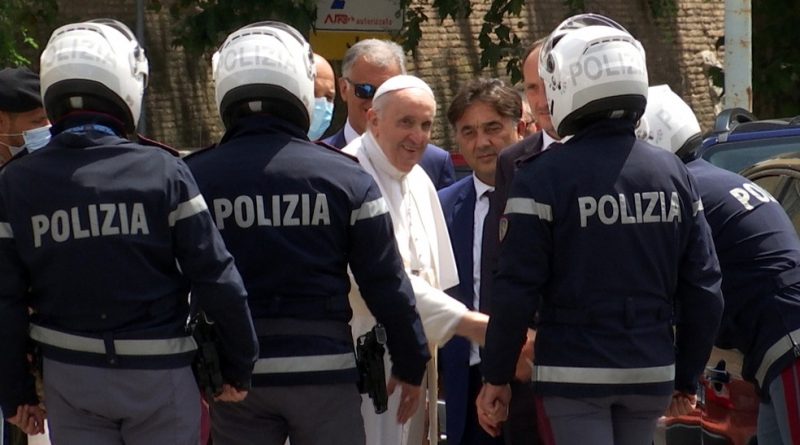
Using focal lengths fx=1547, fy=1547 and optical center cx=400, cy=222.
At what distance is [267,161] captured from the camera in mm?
4895


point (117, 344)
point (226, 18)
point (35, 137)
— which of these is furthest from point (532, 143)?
point (226, 18)

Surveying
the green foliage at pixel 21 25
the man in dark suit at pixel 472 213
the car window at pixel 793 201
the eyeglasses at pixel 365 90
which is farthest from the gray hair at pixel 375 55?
the green foliage at pixel 21 25

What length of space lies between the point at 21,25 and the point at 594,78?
9988mm

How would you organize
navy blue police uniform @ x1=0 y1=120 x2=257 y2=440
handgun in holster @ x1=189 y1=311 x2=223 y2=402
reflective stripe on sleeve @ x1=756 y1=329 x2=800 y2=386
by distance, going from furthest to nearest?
reflective stripe on sleeve @ x1=756 y1=329 x2=800 y2=386 < handgun in holster @ x1=189 y1=311 x2=223 y2=402 < navy blue police uniform @ x1=0 y1=120 x2=257 y2=440

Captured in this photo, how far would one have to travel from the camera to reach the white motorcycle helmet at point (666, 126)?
541 centimetres

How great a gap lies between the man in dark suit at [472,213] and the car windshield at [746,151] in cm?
106

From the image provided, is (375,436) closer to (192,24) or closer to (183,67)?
(192,24)

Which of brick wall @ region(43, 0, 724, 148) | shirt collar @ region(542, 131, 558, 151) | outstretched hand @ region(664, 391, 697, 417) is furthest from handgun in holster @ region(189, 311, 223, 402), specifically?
brick wall @ region(43, 0, 724, 148)

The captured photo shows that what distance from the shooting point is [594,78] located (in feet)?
16.0

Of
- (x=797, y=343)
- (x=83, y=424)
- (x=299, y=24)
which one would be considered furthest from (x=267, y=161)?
(x=299, y=24)

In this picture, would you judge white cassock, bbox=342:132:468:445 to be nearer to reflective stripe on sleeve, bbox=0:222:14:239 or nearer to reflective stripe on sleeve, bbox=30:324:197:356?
reflective stripe on sleeve, bbox=30:324:197:356

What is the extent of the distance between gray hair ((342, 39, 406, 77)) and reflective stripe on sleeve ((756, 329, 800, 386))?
2.56 metres

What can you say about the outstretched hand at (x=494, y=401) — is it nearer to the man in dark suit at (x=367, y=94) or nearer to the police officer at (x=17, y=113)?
the man in dark suit at (x=367, y=94)

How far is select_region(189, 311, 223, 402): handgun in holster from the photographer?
15.5 feet
